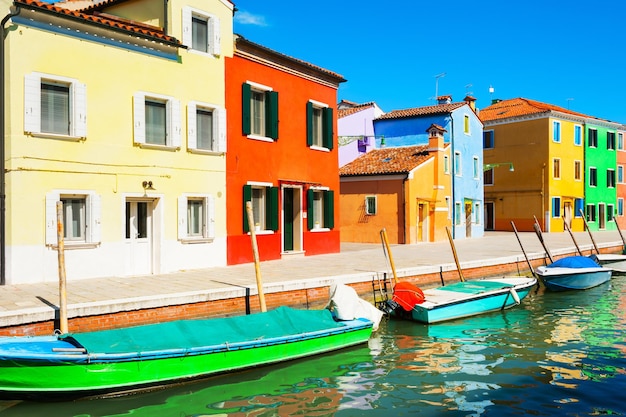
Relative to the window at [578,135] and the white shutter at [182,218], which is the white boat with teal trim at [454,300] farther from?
the window at [578,135]

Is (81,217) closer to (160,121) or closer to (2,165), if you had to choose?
(2,165)

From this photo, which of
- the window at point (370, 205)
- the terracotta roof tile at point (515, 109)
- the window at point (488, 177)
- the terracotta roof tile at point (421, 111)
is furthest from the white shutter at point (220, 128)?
the window at point (488, 177)

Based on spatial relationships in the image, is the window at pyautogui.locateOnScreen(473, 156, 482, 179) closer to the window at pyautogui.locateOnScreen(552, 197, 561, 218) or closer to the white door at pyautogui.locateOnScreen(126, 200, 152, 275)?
the window at pyautogui.locateOnScreen(552, 197, 561, 218)

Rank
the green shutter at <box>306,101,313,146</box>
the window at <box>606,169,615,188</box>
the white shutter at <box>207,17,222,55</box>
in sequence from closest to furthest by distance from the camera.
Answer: the white shutter at <box>207,17,222,55</box>, the green shutter at <box>306,101,313,146</box>, the window at <box>606,169,615,188</box>

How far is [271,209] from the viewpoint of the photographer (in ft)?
57.9

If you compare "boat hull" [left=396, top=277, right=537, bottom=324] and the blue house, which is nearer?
"boat hull" [left=396, top=277, right=537, bottom=324]

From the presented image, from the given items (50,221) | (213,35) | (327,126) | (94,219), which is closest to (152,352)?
(50,221)

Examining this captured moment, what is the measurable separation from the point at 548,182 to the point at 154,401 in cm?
3422

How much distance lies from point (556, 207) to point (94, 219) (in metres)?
32.3

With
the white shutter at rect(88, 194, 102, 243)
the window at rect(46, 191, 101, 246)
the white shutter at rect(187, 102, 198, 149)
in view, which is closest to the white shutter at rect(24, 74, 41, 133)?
the window at rect(46, 191, 101, 246)

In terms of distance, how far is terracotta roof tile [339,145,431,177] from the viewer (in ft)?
86.8

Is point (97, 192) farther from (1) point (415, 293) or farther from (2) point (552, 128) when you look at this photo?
(2) point (552, 128)

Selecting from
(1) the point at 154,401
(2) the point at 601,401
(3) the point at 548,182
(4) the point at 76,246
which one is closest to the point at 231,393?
(1) the point at 154,401

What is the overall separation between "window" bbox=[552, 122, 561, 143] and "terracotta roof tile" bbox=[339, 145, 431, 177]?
13105 millimetres
